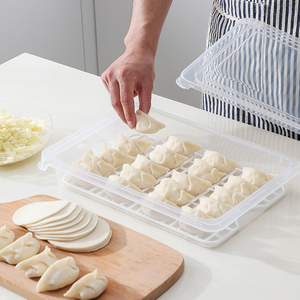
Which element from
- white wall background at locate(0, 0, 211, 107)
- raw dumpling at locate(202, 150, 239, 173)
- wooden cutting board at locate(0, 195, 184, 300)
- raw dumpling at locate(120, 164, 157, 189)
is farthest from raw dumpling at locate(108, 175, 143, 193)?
white wall background at locate(0, 0, 211, 107)

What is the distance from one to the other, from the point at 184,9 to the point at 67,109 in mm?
1747

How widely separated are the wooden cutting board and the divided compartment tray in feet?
0.28

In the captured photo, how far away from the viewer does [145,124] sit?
1425 millimetres

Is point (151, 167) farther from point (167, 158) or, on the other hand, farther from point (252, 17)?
point (252, 17)

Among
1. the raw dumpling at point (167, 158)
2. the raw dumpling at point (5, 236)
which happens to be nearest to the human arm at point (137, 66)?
the raw dumpling at point (167, 158)

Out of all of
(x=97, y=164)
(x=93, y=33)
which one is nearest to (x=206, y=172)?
(x=97, y=164)

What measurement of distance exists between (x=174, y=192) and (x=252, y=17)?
69 cm

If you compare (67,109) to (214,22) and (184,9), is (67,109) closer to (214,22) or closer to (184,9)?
(214,22)

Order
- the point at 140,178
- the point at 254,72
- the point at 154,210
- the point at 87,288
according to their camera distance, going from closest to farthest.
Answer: the point at 87,288 < the point at 154,210 < the point at 140,178 < the point at 254,72

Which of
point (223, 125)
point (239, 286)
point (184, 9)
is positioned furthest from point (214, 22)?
point (184, 9)

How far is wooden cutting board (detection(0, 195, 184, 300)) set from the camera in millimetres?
962

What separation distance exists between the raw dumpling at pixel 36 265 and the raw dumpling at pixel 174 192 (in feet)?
1.16

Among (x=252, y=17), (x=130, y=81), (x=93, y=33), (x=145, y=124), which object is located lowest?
(x=93, y=33)

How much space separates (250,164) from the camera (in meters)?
1.39
